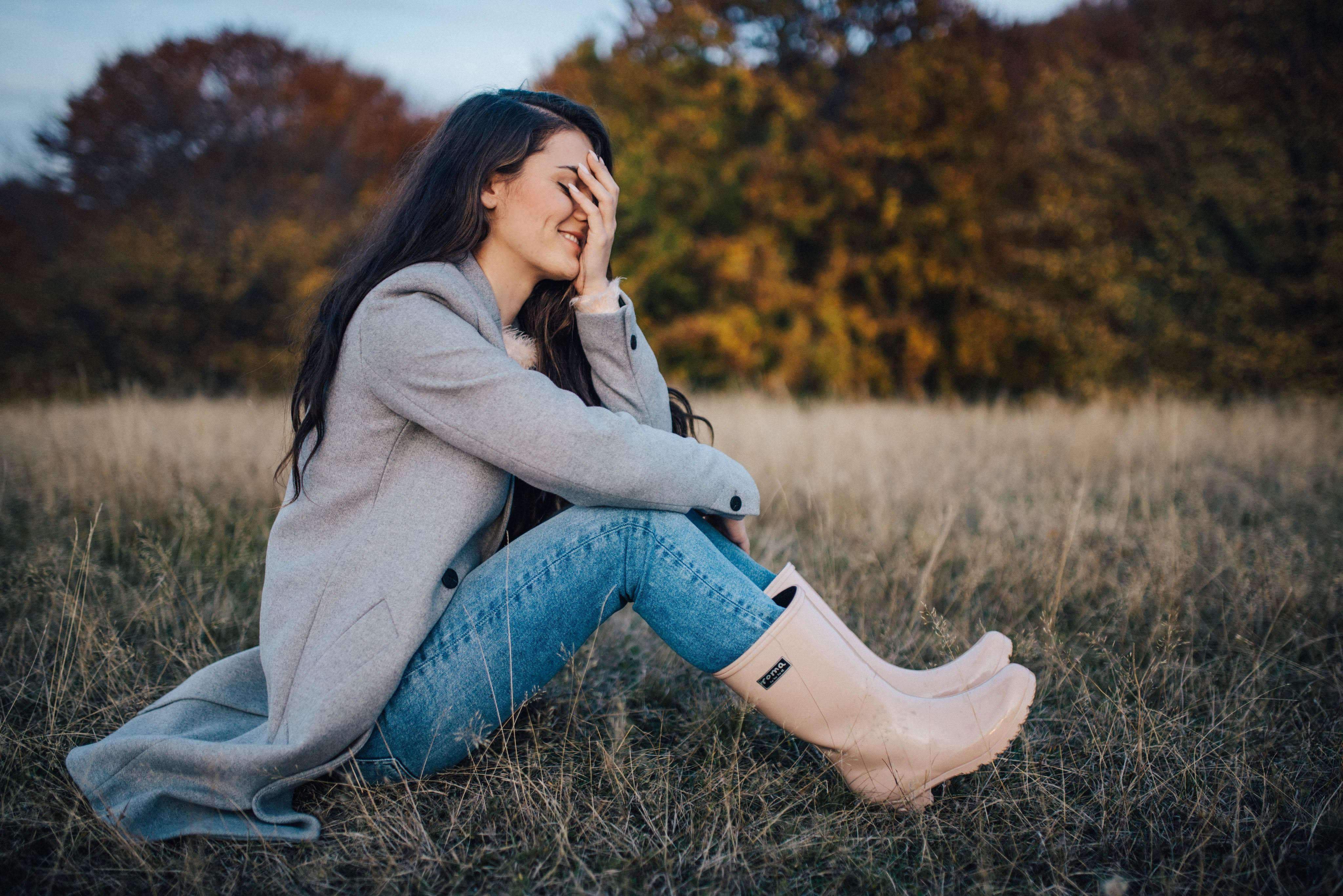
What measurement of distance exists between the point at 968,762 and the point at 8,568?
3.18 m

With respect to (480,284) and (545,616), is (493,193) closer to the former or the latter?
(480,284)

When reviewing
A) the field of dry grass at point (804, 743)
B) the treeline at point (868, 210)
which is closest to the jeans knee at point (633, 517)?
the field of dry grass at point (804, 743)

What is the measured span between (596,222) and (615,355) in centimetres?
35

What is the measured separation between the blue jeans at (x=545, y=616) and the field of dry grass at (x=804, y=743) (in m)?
0.16

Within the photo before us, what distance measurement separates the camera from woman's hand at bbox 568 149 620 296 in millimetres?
1902

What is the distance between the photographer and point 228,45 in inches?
461

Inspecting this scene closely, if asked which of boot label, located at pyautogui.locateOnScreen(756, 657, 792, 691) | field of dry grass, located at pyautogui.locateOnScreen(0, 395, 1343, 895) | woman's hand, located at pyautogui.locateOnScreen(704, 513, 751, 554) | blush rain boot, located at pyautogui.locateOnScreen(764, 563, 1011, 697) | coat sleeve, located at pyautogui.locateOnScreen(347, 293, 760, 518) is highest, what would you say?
coat sleeve, located at pyautogui.locateOnScreen(347, 293, 760, 518)

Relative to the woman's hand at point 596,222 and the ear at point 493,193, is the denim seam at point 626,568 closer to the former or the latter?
the woman's hand at point 596,222

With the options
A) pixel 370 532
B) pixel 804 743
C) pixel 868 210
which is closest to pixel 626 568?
pixel 370 532

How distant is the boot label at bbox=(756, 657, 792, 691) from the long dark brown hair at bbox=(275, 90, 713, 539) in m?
0.68

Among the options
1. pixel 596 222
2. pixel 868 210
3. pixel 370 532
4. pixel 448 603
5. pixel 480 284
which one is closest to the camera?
pixel 370 532

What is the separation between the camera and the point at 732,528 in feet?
6.34

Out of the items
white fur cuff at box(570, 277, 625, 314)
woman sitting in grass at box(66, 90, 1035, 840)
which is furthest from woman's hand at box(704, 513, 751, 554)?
white fur cuff at box(570, 277, 625, 314)

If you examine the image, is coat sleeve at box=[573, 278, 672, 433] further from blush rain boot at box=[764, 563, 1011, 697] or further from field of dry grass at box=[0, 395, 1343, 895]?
field of dry grass at box=[0, 395, 1343, 895]
